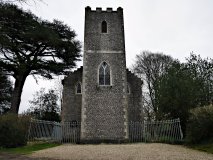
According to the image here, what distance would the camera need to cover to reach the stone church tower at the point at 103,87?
65.4 ft

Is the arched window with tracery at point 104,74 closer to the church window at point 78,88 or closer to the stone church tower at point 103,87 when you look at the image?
the stone church tower at point 103,87

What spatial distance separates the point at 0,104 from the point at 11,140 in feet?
61.1

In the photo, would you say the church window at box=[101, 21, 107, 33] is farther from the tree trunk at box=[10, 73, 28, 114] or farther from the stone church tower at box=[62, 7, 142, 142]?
the tree trunk at box=[10, 73, 28, 114]

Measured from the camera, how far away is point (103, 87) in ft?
69.1

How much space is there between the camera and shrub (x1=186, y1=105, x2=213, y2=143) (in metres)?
13.8

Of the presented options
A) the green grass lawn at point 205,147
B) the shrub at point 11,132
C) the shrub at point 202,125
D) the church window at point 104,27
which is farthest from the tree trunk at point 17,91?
the green grass lawn at point 205,147

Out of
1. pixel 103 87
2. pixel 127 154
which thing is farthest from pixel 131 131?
pixel 127 154

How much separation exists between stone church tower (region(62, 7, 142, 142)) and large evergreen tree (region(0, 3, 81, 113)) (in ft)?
6.12

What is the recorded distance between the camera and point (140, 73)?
34000 millimetres

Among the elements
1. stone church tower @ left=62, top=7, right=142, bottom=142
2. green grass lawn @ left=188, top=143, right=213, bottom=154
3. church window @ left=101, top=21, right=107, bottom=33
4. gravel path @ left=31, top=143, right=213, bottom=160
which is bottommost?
gravel path @ left=31, top=143, right=213, bottom=160

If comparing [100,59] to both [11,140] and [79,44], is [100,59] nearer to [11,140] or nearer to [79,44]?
[79,44]

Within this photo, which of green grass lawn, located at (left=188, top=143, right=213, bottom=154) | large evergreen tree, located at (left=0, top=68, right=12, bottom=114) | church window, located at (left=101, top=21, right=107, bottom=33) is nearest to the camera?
green grass lawn, located at (left=188, top=143, right=213, bottom=154)

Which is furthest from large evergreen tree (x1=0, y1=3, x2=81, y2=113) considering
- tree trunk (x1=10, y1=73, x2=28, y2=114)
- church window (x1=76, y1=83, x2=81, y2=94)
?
church window (x1=76, y1=83, x2=81, y2=94)

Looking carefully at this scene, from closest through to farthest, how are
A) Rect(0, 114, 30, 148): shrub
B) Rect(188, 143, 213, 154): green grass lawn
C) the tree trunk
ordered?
Rect(188, 143, 213, 154): green grass lawn → Rect(0, 114, 30, 148): shrub → the tree trunk
